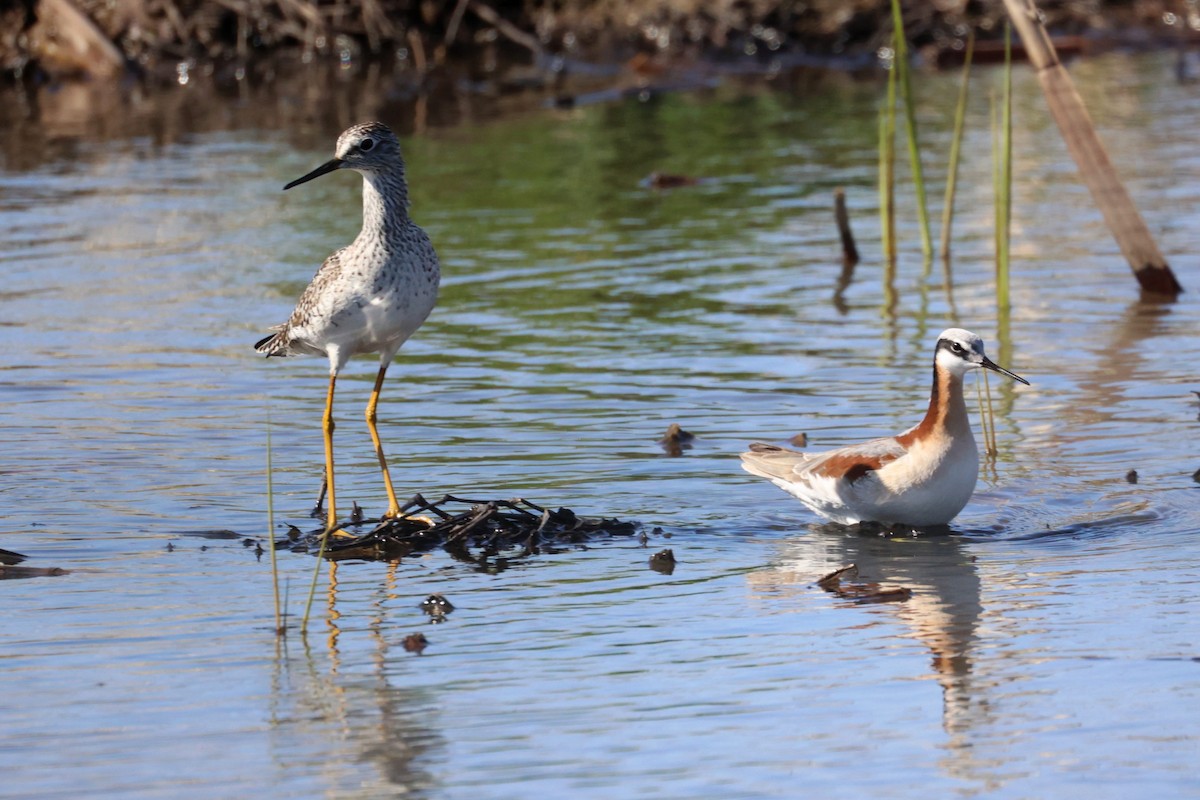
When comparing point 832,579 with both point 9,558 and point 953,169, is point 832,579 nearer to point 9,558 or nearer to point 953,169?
point 9,558

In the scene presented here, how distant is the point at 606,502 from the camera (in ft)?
30.5

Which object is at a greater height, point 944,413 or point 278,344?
point 278,344

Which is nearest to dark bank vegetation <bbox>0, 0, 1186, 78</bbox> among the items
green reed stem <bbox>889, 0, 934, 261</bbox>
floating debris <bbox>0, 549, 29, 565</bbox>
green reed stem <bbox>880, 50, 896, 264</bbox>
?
green reed stem <bbox>880, 50, 896, 264</bbox>

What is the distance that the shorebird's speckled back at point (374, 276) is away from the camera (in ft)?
28.8

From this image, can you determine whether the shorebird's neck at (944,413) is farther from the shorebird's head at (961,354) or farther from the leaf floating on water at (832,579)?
the leaf floating on water at (832,579)

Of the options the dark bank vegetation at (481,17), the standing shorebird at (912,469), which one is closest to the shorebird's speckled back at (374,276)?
the standing shorebird at (912,469)

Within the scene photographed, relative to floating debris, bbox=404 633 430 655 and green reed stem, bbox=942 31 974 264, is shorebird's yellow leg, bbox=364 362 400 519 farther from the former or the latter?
green reed stem, bbox=942 31 974 264

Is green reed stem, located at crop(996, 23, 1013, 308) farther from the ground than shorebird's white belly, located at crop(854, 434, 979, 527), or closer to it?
farther from the ground

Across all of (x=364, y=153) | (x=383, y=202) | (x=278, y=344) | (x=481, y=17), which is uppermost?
(x=481, y=17)

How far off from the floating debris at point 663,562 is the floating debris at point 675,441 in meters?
2.03

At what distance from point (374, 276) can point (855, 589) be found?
2.71 m

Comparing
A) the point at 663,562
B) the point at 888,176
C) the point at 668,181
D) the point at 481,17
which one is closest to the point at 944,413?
the point at 663,562

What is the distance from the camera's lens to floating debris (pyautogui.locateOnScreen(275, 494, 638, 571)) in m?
8.46

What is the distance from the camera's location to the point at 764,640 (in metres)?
7.12
